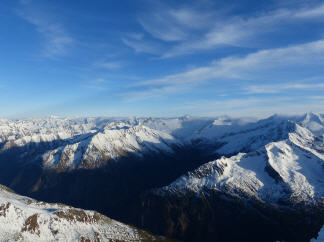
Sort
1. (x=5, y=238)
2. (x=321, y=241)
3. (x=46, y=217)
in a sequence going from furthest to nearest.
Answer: (x=46, y=217) < (x=321, y=241) < (x=5, y=238)

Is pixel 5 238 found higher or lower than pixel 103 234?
higher

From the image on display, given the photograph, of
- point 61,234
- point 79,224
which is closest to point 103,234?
point 79,224

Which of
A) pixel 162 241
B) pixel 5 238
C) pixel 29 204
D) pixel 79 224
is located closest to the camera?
pixel 5 238

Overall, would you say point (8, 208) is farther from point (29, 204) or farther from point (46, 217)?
point (29, 204)

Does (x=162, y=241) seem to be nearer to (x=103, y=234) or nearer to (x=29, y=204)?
(x=103, y=234)

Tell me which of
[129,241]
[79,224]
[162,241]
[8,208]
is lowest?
[162,241]

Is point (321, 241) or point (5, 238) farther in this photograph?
point (321, 241)

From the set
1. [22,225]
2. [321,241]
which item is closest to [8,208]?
[22,225]
